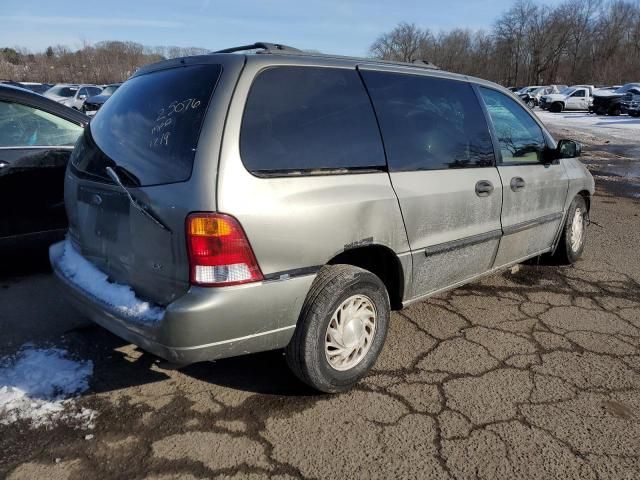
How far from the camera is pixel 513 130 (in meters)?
4.02

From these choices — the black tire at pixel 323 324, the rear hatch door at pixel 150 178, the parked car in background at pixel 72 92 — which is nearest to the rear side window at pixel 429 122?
the black tire at pixel 323 324

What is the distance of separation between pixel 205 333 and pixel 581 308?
10.4 ft

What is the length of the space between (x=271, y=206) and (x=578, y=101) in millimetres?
42480

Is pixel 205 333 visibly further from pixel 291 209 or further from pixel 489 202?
pixel 489 202

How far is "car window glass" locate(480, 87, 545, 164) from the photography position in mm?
3826

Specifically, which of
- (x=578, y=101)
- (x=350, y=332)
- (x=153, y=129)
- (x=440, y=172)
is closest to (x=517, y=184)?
(x=440, y=172)

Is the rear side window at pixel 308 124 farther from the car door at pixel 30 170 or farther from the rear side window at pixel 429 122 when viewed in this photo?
the car door at pixel 30 170

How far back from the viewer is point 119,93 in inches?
120

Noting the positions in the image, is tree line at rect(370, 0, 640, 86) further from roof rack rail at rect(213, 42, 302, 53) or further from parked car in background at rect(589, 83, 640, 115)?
roof rack rail at rect(213, 42, 302, 53)

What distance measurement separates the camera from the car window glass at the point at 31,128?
13.4ft

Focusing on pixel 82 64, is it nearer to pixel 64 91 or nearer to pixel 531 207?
pixel 64 91

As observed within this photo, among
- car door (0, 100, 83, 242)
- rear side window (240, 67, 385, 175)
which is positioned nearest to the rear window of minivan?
rear side window (240, 67, 385, 175)

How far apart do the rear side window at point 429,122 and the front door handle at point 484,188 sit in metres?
0.14

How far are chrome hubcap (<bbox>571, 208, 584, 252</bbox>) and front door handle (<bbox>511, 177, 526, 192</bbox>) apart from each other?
4.18 feet
